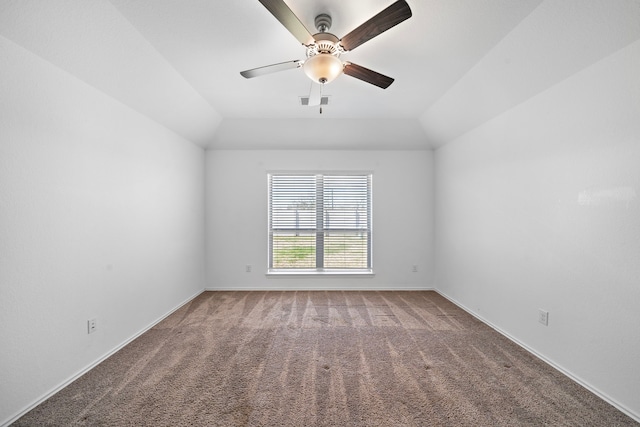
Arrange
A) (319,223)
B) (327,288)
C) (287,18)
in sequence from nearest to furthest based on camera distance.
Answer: (287,18), (327,288), (319,223)

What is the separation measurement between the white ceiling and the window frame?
1.30 m

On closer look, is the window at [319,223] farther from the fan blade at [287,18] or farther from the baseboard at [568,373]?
the fan blade at [287,18]

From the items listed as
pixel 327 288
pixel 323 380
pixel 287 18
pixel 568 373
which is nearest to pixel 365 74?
pixel 287 18

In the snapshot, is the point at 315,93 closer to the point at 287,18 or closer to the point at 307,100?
the point at 307,100

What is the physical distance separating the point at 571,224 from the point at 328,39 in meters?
2.33

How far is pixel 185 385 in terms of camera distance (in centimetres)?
204

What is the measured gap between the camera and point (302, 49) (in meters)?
2.30

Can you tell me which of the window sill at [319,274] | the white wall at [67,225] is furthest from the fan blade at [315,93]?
the window sill at [319,274]

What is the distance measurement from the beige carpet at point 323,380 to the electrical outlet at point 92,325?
1.03 feet

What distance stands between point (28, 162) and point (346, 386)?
2677 millimetres

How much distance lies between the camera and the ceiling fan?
155cm

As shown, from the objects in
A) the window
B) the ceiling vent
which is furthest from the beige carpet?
the ceiling vent

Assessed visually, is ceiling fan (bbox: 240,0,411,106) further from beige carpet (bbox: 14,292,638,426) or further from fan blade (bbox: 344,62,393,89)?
beige carpet (bbox: 14,292,638,426)

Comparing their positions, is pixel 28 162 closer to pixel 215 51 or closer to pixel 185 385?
pixel 215 51
